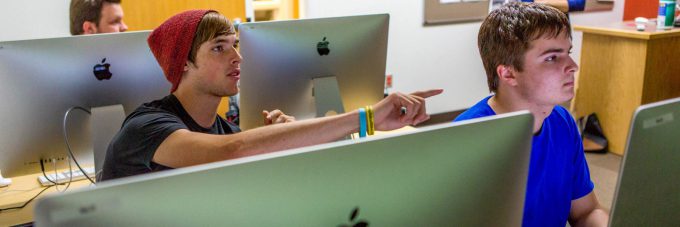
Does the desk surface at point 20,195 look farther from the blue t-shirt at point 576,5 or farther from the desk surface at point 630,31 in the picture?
the blue t-shirt at point 576,5

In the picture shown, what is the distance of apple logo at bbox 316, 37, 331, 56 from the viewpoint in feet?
6.33

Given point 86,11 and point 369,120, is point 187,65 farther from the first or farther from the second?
point 86,11

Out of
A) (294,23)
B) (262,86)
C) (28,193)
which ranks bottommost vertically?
(28,193)

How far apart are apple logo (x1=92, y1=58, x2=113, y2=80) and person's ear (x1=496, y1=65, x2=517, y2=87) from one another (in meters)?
1.06

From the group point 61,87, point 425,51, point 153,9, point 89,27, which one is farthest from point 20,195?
point 425,51

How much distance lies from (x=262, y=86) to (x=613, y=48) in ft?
9.41

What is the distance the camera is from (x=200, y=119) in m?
1.64

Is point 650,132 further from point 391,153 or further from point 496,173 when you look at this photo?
point 391,153

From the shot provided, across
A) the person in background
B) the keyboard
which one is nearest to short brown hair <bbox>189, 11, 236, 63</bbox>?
the keyboard

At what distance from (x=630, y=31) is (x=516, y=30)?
2679mm

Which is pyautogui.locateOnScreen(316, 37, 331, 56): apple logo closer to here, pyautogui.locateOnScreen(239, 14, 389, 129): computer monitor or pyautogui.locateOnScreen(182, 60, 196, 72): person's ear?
pyautogui.locateOnScreen(239, 14, 389, 129): computer monitor

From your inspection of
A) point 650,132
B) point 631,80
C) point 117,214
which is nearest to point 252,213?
point 117,214

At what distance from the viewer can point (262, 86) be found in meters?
1.91

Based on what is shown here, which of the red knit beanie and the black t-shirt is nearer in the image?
the black t-shirt
